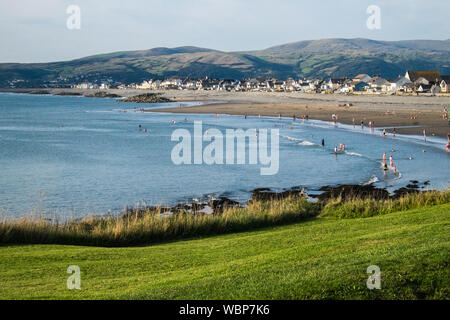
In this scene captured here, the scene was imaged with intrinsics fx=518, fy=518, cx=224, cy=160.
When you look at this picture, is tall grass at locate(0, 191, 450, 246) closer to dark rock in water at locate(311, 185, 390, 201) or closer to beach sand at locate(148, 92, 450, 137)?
dark rock in water at locate(311, 185, 390, 201)

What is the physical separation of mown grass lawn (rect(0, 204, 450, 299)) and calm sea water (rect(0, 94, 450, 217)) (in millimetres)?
12872

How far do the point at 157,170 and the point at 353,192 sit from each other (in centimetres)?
1708

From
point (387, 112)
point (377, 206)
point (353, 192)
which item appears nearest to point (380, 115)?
point (387, 112)

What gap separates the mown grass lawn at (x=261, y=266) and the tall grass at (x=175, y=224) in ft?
3.71

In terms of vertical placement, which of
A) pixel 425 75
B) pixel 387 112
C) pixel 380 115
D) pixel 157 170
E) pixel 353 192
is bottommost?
pixel 157 170

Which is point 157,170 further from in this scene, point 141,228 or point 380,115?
point 380,115

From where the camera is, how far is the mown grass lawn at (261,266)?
865cm

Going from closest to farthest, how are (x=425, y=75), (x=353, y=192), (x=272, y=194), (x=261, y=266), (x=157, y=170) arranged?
1. (x=261, y=266)
2. (x=353, y=192)
3. (x=272, y=194)
4. (x=157, y=170)
5. (x=425, y=75)

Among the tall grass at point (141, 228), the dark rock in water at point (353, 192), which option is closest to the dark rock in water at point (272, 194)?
the dark rock in water at point (353, 192)

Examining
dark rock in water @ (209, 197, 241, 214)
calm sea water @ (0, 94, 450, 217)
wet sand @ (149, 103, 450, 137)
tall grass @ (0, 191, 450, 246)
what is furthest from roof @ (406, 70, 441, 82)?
tall grass @ (0, 191, 450, 246)

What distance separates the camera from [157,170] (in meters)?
40.9

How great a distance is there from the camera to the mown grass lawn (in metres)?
8.65

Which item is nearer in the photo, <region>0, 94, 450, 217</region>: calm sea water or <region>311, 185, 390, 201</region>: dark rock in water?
<region>311, 185, 390, 201</region>: dark rock in water
